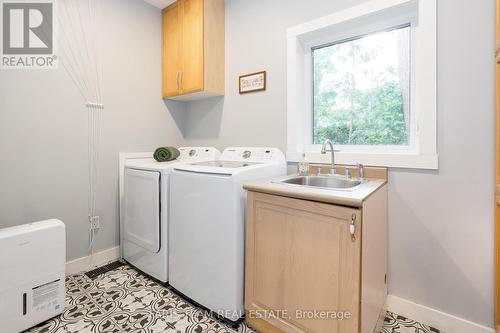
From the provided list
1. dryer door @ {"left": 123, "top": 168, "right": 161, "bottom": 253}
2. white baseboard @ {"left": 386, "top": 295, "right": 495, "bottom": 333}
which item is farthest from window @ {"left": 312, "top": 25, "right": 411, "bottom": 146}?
dryer door @ {"left": 123, "top": 168, "right": 161, "bottom": 253}

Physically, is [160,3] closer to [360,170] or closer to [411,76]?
[411,76]

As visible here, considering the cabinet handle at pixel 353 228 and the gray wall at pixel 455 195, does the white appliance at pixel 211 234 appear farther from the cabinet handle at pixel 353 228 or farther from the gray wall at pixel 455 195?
the gray wall at pixel 455 195

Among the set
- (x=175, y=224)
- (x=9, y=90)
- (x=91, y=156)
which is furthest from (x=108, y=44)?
(x=175, y=224)

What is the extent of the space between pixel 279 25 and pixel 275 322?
2.19 meters

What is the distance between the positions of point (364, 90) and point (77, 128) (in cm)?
237

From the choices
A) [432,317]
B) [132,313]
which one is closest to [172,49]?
[132,313]

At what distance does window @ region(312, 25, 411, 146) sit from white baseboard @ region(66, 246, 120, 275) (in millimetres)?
2179

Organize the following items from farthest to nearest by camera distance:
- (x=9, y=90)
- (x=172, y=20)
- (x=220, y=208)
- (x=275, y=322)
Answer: (x=172, y=20), (x=9, y=90), (x=220, y=208), (x=275, y=322)

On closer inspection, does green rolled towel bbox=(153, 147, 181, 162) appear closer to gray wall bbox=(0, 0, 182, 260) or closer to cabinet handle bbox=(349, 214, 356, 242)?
gray wall bbox=(0, 0, 182, 260)

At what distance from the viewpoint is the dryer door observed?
75.5 inches

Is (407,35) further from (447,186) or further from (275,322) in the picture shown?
(275,322)

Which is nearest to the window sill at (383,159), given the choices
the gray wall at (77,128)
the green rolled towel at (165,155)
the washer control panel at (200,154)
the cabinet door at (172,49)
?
the washer control panel at (200,154)

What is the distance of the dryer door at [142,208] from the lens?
75.5 inches

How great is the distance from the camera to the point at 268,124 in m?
2.21
